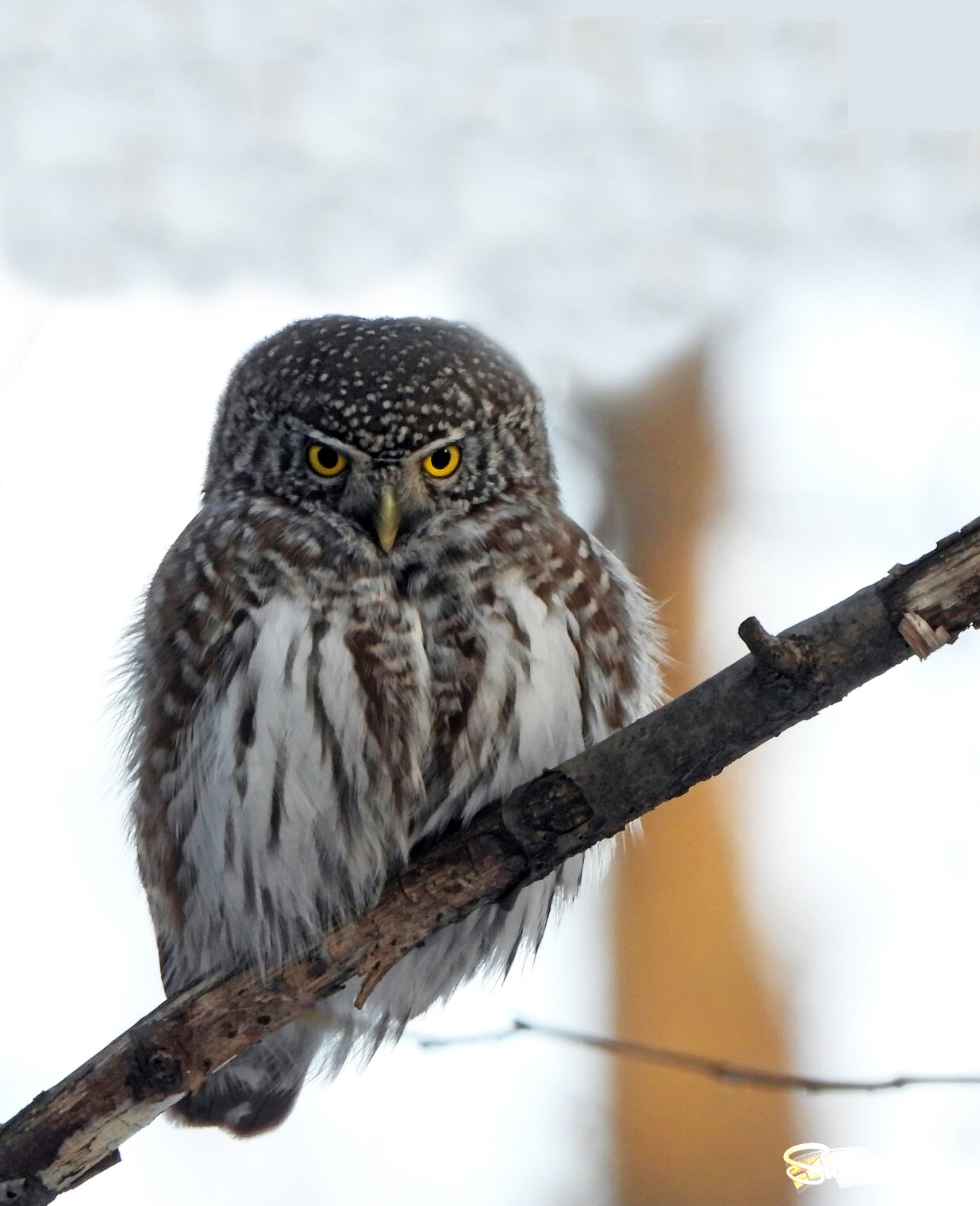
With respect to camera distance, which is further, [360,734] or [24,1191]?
[360,734]

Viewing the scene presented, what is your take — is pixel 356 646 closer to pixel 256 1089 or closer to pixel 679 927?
pixel 256 1089

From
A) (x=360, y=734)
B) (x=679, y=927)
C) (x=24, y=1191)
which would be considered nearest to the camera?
(x=24, y=1191)

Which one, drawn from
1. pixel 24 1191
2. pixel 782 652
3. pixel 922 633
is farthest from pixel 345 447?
pixel 24 1191

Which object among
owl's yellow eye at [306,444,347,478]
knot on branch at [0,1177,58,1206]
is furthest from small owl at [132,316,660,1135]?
knot on branch at [0,1177,58,1206]

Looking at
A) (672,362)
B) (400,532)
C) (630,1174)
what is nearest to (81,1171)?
(400,532)

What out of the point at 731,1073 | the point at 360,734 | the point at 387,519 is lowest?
the point at 731,1073

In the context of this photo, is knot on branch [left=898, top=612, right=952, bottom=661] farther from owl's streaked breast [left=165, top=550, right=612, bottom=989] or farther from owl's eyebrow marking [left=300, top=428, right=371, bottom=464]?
owl's eyebrow marking [left=300, top=428, right=371, bottom=464]

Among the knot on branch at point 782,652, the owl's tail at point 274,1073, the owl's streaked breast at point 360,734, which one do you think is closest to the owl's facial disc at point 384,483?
the owl's streaked breast at point 360,734

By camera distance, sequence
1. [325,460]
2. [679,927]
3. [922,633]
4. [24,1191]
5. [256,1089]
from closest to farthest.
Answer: [922,633]
[24,1191]
[325,460]
[256,1089]
[679,927]

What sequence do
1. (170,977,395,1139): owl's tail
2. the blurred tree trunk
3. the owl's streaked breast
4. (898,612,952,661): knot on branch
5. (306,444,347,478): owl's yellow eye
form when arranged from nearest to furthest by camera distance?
1. (898,612,952,661): knot on branch
2. the owl's streaked breast
3. (306,444,347,478): owl's yellow eye
4. (170,977,395,1139): owl's tail
5. the blurred tree trunk
